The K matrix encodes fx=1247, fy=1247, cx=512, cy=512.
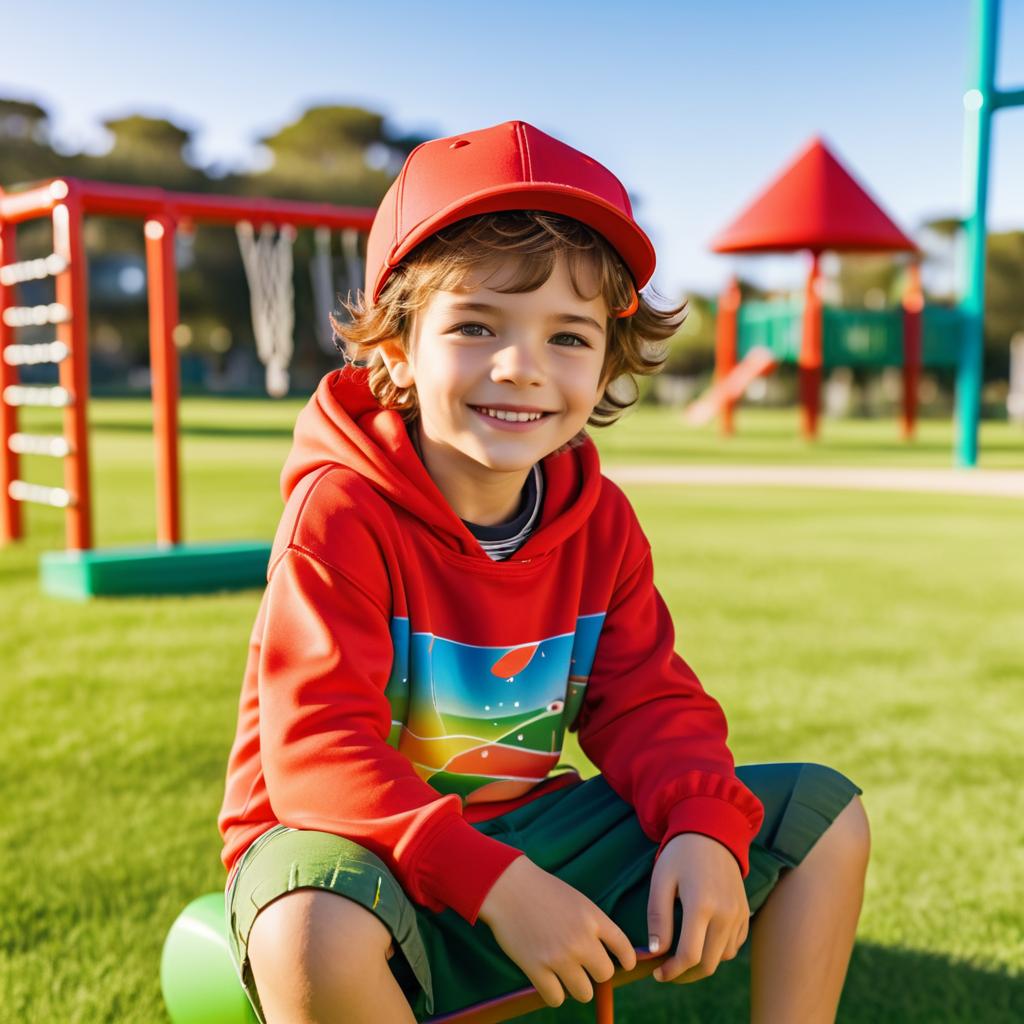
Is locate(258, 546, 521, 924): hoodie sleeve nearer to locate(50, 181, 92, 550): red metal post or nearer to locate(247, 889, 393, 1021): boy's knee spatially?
locate(247, 889, 393, 1021): boy's knee

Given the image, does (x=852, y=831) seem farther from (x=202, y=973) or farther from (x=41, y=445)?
(x=41, y=445)

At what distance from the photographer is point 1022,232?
35.5m

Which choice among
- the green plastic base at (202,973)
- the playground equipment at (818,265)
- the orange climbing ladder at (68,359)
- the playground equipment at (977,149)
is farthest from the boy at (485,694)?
the playground equipment at (818,265)

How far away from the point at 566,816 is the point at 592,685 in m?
0.21

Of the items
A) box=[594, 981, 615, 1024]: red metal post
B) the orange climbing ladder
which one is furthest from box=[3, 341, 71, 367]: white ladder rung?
box=[594, 981, 615, 1024]: red metal post

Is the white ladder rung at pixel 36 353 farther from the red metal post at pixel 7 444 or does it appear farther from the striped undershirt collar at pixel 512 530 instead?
the striped undershirt collar at pixel 512 530

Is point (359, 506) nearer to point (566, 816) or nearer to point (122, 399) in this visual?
point (566, 816)

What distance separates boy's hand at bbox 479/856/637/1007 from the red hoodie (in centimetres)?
2

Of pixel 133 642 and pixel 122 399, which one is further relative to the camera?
pixel 122 399

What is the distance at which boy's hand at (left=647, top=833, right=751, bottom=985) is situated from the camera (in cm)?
138

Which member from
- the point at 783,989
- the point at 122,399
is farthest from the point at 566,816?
the point at 122,399

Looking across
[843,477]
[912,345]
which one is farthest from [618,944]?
[912,345]

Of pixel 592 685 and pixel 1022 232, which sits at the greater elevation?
pixel 1022 232

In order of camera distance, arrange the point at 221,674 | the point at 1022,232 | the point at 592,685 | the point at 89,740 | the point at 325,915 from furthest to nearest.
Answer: the point at 1022,232 → the point at 221,674 → the point at 89,740 → the point at 592,685 → the point at 325,915
